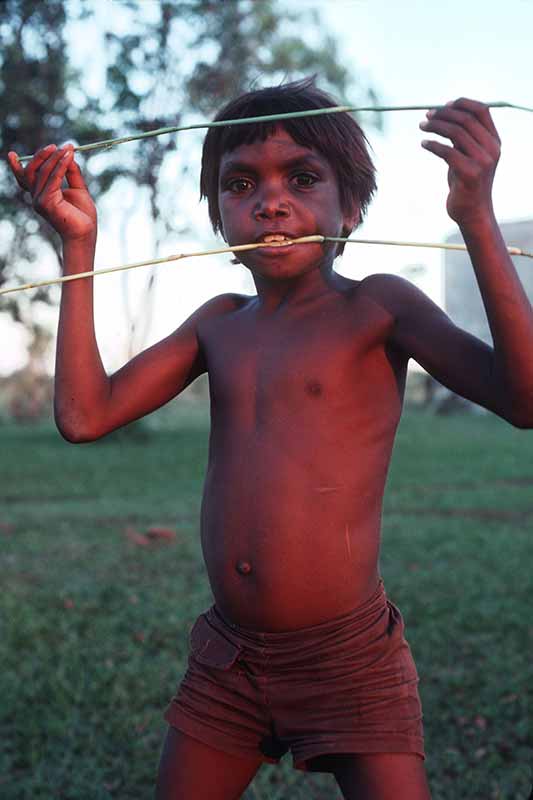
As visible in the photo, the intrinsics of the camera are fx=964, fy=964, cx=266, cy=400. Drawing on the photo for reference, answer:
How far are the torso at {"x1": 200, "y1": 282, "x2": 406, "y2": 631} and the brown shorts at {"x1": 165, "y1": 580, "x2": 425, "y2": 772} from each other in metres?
0.05

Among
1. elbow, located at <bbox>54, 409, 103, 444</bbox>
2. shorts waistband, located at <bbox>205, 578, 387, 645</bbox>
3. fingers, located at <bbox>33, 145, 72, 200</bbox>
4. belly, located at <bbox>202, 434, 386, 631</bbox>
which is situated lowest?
shorts waistband, located at <bbox>205, 578, 387, 645</bbox>

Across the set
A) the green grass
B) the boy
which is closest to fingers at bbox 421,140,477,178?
the boy

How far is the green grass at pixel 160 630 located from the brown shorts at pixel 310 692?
152 centimetres

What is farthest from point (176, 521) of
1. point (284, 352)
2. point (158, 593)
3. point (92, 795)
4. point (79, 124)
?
point (284, 352)

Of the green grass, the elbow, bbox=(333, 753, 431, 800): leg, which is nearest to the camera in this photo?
bbox=(333, 753, 431, 800): leg

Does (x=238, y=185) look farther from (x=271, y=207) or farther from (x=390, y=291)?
(x=390, y=291)

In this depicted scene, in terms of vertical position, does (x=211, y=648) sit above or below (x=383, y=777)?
above

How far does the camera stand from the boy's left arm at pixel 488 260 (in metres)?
1.42

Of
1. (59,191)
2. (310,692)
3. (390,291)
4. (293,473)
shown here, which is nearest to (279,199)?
(390,291)

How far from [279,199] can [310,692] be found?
92 cm

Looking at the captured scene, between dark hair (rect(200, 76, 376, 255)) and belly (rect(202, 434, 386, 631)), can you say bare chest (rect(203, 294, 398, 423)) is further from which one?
dark hair (rect(200, 76, 376, 255))

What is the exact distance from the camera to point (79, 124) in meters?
8.82

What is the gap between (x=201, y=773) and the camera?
6.03 feet

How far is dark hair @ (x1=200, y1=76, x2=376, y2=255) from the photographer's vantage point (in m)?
1.89
